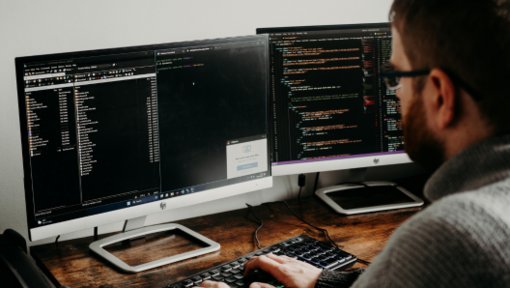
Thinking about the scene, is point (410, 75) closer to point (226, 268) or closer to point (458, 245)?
point (458, 245)

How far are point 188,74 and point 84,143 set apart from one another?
1.01 feet

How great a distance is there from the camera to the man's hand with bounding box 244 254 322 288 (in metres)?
1.08

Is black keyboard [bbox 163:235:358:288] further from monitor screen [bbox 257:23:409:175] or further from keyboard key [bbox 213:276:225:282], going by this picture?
monitor screen [bbox 257:23:409:175]

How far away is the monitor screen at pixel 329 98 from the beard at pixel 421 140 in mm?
631

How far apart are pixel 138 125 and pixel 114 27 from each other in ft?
1.14

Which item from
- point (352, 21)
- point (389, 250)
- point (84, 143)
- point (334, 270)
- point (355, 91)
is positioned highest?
point (352, 21)

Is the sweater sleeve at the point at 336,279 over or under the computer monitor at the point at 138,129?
under

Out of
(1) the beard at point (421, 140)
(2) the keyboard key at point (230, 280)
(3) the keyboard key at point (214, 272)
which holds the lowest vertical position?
(2) the keyboard key at point (230, 280)

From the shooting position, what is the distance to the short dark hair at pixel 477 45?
716 millimetres

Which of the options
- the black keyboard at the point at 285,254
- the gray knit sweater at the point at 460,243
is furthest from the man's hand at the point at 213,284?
the gray knit sweater at the point at 460,243

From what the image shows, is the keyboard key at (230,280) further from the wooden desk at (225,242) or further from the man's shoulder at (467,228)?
the man's shoulder at (467,228)

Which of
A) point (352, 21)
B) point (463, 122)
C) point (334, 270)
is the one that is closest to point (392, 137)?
point (352, 21)

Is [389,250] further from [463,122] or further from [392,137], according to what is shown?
[392,137]

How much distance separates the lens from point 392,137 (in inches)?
64.9
